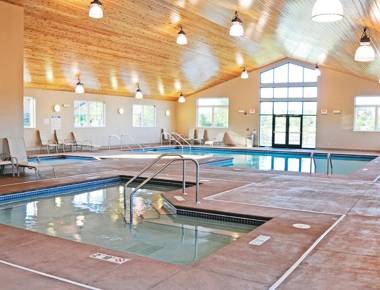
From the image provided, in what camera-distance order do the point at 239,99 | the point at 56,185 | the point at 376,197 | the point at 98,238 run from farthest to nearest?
the point at 239,99, the point at 56,185, the point at 376,197, the point at 98,238

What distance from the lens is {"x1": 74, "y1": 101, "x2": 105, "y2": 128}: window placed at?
15.9 m

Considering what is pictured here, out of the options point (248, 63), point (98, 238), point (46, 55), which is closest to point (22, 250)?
point (98, 238)

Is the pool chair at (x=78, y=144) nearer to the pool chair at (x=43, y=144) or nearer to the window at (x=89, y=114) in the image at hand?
the window at (x=89, y=114)

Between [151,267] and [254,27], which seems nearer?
[151,267]

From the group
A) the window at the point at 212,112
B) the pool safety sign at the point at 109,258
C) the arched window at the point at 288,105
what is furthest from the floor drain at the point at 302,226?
the window at the point at 212,112

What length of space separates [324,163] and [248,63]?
5688mm

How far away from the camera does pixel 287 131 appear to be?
1831cm

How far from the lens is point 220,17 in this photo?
9273 mm

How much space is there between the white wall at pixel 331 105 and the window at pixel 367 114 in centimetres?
18

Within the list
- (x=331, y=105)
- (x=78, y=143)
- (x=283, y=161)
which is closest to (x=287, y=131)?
(x=331, y=105)

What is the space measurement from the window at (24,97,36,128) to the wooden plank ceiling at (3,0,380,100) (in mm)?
694

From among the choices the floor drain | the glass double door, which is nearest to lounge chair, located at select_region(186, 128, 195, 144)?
the glass double door

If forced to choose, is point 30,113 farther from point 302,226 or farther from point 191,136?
point 302,226

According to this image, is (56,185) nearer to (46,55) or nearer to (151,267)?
(151,267)
